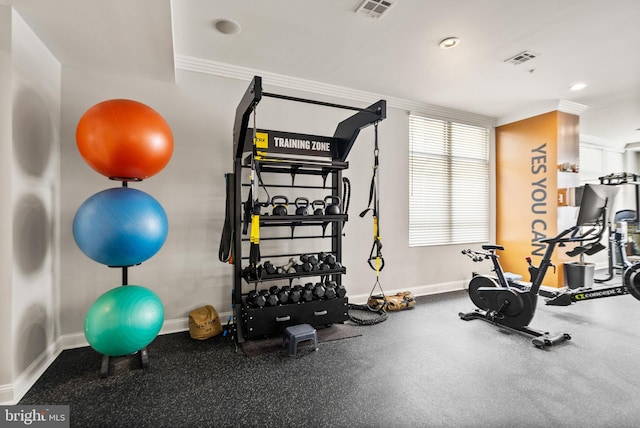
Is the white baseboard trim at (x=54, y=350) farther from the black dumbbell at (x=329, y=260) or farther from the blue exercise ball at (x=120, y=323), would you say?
the black dumbbell at (x=329, y=260)

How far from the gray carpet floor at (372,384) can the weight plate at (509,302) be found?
0.75 ft

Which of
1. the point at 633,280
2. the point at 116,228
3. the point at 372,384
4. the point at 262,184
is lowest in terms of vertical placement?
the point at 372,384

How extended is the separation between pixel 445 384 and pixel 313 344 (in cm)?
118

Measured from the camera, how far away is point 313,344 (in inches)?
113

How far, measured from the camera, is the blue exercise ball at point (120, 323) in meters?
2.06

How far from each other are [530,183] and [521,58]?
90.2 inches

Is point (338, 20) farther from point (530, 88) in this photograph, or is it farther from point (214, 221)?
point (530, 88)

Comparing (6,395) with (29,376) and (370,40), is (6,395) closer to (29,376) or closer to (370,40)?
(29,376)

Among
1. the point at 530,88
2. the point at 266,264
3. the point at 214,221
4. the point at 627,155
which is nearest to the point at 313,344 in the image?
the point at 266,264

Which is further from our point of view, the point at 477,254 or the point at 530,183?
the point at 530,183

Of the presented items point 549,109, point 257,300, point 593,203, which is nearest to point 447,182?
point 549,109

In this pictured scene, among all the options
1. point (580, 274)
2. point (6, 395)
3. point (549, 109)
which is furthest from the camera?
point (549, 109)

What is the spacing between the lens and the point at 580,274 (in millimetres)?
4254

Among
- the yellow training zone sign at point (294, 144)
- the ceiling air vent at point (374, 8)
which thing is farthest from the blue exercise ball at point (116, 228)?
the ceiling air vent at point (374, 8)
